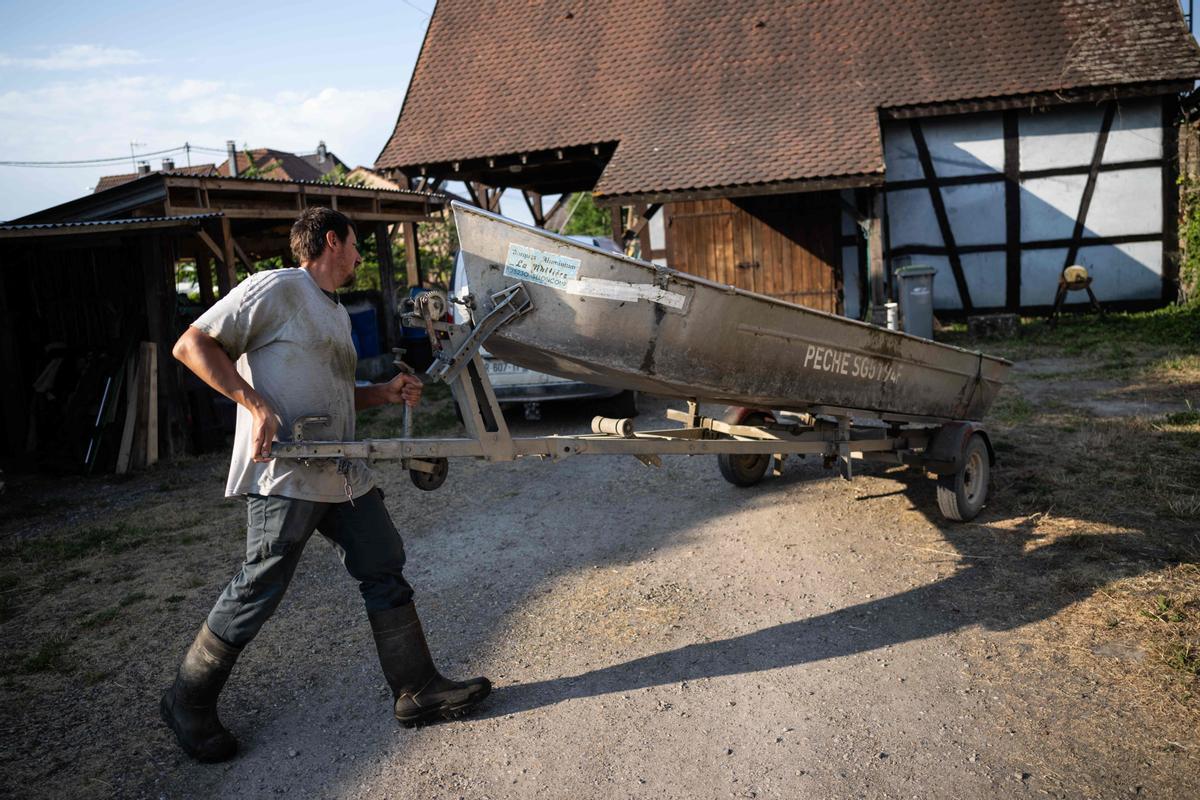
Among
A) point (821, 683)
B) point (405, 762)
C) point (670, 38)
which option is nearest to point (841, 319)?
point (821, 683)

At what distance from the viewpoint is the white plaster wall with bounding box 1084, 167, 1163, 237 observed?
13.7m

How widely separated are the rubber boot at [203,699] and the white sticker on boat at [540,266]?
180cm

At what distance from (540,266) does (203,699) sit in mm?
2079

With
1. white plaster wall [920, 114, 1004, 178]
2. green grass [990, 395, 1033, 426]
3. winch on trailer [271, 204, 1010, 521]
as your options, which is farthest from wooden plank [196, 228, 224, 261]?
white plaster wall [920, 114, 1004, 178]

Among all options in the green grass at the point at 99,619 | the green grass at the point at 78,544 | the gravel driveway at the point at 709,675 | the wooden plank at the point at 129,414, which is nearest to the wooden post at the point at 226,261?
the wooden plank at the point at 129,414

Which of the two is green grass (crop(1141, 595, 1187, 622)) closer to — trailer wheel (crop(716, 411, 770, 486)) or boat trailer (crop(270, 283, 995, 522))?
boat trailer (crop(270, 283, 995, 522))

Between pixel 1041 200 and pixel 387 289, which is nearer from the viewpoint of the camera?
pixel 387 289

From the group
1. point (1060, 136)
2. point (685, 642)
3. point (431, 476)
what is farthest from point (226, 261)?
point (1060, 136)

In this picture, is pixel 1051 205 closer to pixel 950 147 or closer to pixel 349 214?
pixel 950 147

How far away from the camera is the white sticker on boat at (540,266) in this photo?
3.54 meters

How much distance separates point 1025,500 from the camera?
5.50m

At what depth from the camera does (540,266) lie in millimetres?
3568

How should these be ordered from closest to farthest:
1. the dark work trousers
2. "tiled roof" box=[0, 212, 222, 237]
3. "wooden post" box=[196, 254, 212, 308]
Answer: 1. the dark work trousers
2. "tiled roof" box=[0, 212, 222, 237]
3. "wooden post" box=[196, 254, 212, 308]

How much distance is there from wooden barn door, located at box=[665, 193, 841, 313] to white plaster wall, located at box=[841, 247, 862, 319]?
417 millimetres
